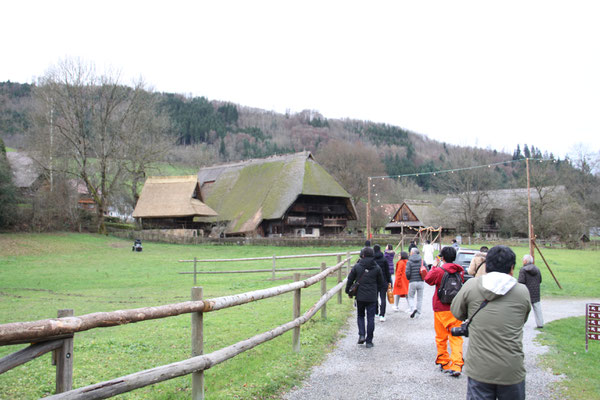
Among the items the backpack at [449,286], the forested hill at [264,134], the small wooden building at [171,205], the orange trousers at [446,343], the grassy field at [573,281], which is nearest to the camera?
the orange trousers at [446,343]

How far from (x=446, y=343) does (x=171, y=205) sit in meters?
45.9

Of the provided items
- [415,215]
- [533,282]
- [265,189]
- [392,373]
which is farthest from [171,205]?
[392,373]

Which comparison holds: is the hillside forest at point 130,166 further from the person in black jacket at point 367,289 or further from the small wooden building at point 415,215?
the person in black jacket at point 367,289

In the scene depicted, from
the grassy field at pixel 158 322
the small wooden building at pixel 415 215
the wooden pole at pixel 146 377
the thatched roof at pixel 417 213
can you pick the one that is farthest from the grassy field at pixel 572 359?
the thatched roof at pixel 417 213

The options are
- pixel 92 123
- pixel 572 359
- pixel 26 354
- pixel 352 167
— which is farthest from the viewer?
pixel 352 167

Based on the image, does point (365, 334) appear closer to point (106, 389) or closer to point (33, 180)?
point (106, 389)

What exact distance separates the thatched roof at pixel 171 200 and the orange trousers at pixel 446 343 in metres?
43.6

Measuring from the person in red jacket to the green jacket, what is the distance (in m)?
2.58

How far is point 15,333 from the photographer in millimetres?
2795

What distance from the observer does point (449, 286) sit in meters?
6.83

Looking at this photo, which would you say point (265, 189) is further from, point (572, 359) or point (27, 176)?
point (572, 359)

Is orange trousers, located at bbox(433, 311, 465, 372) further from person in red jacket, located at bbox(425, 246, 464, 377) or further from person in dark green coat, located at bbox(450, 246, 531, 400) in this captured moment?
person in dark green coat, located at bbox(450, 246, 531, 400)

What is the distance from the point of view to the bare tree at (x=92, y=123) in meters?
43.9

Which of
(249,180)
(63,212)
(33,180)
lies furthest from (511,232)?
(33,180)
